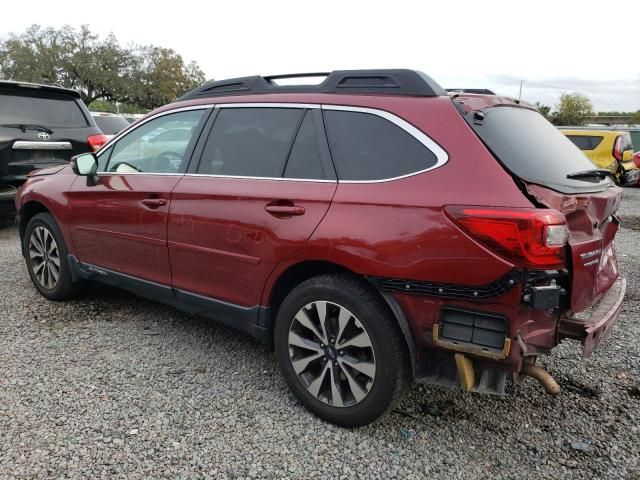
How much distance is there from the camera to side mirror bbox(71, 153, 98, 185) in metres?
3.96

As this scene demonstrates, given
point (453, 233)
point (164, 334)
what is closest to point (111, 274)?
point (164, 334)

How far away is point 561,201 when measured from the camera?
230 cm

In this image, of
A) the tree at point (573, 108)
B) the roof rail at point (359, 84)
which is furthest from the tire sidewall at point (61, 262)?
the tree at point (573, 108)

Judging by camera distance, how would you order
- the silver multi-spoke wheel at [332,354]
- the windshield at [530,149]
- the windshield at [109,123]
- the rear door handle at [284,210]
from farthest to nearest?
the windshield at [109,123]
the rear door handle at [284,210]
the silver multi-spoke wheel at [332,354]
the windshield at [530,149]

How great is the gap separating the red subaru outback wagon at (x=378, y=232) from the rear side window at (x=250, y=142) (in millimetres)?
12

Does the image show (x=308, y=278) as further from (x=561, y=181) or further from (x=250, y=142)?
(x=561, y=181)

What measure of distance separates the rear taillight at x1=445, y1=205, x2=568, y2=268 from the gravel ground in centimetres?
106

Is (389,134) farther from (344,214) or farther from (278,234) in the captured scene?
(278,234)

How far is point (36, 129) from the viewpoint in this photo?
6609mm

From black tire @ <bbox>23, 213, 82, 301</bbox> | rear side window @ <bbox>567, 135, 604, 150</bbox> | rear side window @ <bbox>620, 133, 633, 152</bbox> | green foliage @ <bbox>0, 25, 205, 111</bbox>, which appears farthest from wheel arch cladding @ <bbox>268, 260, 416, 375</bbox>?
green foliage @ <bbox>0, 25, 205, 111</bbox>

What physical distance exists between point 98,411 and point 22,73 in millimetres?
47129

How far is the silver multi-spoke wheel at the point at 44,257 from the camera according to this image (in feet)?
14.6

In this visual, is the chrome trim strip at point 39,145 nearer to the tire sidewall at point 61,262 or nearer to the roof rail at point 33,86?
the roof rail at point 33,86

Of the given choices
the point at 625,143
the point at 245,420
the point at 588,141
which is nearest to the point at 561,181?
the point at 245,420
